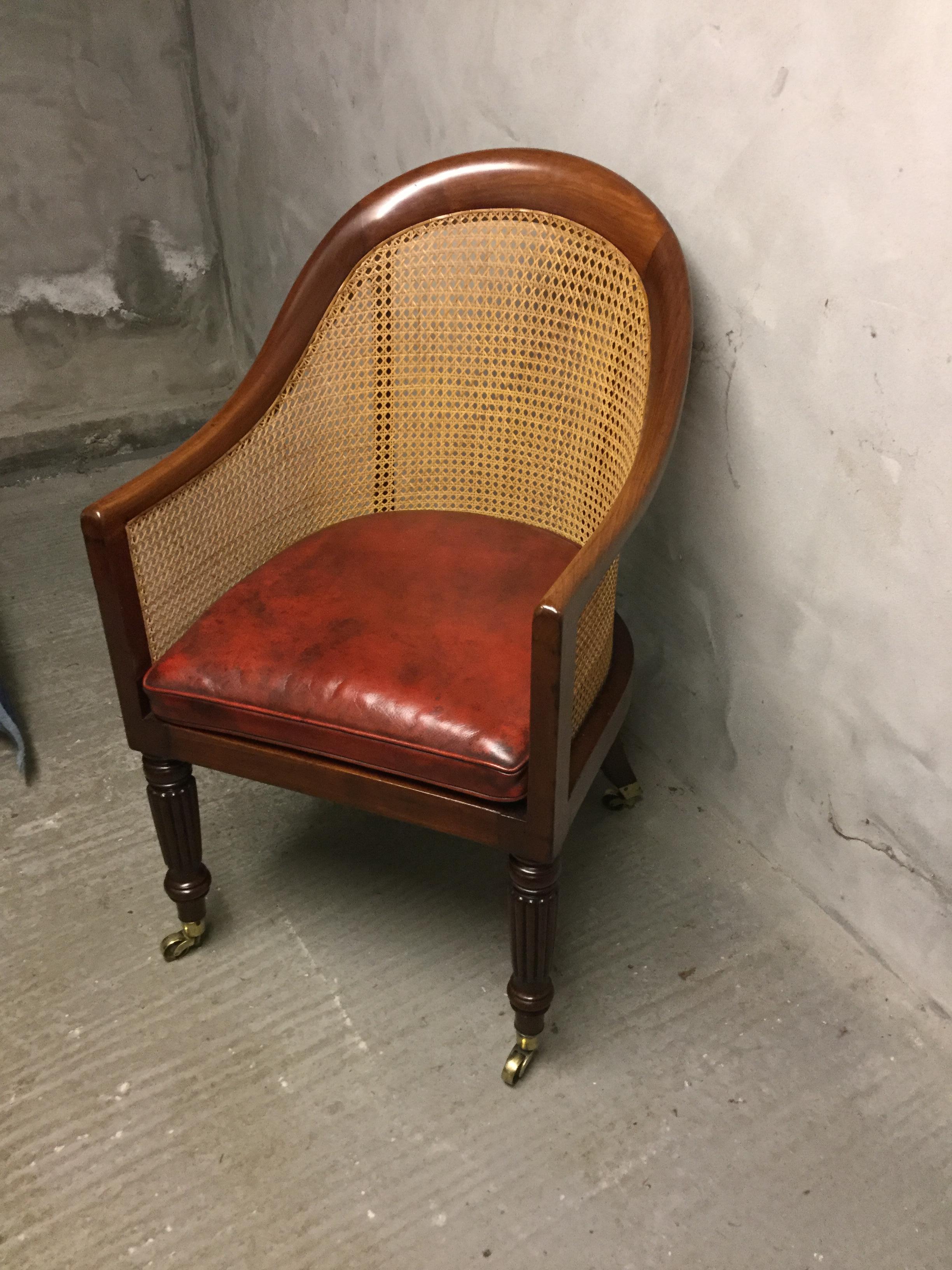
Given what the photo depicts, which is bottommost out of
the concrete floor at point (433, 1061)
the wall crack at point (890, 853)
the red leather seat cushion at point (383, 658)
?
the concrete floor at point (433, 1061)

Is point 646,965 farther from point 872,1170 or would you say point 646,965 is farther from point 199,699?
point 199,699

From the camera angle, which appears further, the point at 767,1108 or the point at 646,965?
the point at 646,965

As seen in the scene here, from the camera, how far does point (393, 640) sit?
4.20ft

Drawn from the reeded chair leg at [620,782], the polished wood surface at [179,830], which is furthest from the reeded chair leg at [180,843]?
the reeded chair leg at [620,782]

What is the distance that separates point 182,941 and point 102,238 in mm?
1976

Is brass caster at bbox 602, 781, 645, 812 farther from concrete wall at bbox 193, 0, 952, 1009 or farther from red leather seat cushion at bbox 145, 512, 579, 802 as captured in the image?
red leather seat cushion at bbox 145, 512, 579, 802

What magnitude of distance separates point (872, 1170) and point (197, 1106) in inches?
31.6

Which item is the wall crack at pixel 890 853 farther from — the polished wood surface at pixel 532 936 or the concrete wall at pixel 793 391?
the polished wood surface at pixel 532 936

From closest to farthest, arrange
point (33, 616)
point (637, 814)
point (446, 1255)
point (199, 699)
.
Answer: point (446, 1255), point (199, 699), point (637, 814), point (33, 616)

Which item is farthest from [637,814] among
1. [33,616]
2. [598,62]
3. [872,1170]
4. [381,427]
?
[33,616]

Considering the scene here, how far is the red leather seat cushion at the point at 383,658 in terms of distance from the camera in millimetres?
1167

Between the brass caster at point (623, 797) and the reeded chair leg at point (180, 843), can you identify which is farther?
the brass caster at point (623, 797)

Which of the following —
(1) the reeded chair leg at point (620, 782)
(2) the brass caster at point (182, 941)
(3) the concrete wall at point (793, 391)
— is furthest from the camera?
(1) the reeded chair leg at point (620, 782)

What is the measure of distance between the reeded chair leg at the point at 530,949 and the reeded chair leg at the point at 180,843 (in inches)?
17.3
